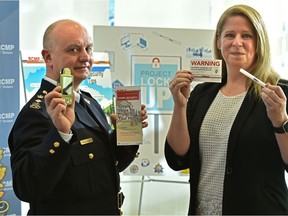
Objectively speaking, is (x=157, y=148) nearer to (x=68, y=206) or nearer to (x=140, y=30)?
(x=140, y=30)

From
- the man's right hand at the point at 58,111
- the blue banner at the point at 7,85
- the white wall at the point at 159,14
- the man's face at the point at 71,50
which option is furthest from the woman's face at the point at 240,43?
the white wall at the point at 159,14

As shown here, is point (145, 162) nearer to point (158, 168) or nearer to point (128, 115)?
point (158, 168)

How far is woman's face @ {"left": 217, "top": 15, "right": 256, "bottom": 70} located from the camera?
174 cm

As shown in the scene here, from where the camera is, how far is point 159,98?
3.39 metres

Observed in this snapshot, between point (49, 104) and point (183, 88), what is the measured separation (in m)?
0.68

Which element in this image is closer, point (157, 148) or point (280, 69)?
point (157, 148)

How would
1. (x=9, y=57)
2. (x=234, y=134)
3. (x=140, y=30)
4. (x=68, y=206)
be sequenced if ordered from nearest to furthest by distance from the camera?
1. (x=68, y=206)
2. (x=234, y=134)
3. (x=9, y=57)
4. (x=140, y=30)

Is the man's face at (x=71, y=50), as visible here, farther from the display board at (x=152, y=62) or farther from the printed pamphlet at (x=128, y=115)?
the display board at (x=152, y=62)

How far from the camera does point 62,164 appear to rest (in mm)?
1442

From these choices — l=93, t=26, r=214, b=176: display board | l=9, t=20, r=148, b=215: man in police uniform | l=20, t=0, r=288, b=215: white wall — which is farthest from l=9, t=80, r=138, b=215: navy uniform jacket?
l=20, t=0, r=288, b=215: white wall

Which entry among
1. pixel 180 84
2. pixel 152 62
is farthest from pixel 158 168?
pixel 180 84

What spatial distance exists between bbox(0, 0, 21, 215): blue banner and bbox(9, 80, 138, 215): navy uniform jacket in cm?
134

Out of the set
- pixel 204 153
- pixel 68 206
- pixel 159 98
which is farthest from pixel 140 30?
pixel 68 206

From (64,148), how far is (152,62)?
6.64 feet
